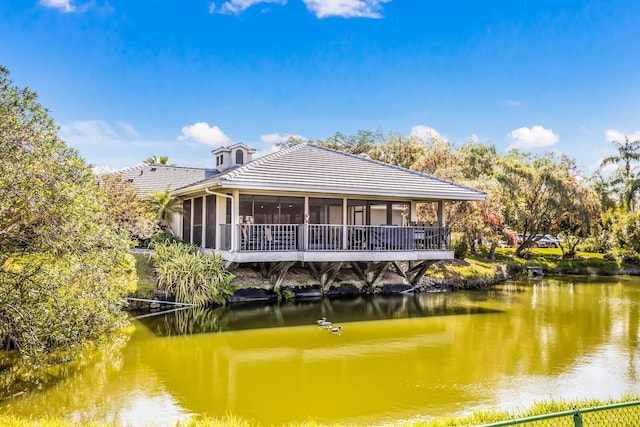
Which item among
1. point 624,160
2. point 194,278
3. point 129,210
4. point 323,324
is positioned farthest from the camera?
point 624,160

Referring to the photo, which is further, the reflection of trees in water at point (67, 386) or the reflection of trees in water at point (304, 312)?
the reflection of trees in water at point (304, 312)

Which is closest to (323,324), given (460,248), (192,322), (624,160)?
(192,322)

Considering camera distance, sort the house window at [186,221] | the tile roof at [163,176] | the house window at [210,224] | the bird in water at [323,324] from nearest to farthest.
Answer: the bird in water at [323,324]
the house window at [210,224]
the house window at [186,221]
the tile roof at [163,176]

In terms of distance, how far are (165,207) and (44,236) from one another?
12425 mm

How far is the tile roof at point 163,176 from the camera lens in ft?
72.8

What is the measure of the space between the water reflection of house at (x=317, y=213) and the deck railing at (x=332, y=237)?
0.10ft

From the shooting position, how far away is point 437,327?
12328 mm

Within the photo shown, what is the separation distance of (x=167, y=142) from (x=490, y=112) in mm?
21872

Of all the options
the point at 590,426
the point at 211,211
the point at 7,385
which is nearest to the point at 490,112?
the point at 211,211

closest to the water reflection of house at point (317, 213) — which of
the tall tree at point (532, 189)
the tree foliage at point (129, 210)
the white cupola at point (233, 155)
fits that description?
the tree foliage at point (129, 210)

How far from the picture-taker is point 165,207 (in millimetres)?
18812

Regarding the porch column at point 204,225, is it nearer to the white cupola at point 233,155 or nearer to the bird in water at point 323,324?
the white cupola at point 233,155

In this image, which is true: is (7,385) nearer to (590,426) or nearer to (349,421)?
(349,421)

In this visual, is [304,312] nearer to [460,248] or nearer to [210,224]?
[210,224]
